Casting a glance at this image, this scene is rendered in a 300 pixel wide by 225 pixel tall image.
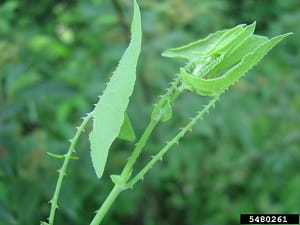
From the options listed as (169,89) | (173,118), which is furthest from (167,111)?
(173,118)

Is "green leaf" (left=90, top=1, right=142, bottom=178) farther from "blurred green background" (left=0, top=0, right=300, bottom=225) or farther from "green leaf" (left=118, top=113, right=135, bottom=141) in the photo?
"blurred green background" (left=0, top=0, right=300, bottom=225)

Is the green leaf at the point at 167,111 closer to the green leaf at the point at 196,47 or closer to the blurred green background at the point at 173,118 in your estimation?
the green leaf at the point at 196,47

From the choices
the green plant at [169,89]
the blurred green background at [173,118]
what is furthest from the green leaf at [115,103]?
the blurred green background at [173,118]

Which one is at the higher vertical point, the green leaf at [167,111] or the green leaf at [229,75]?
the green leaf at [229,75]

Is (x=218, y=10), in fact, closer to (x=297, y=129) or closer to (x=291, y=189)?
(x=297, y=129)

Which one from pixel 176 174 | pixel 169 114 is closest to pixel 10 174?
pixel 169 114

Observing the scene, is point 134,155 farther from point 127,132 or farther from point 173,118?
point 173,118

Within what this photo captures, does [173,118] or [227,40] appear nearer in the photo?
[227,40]
